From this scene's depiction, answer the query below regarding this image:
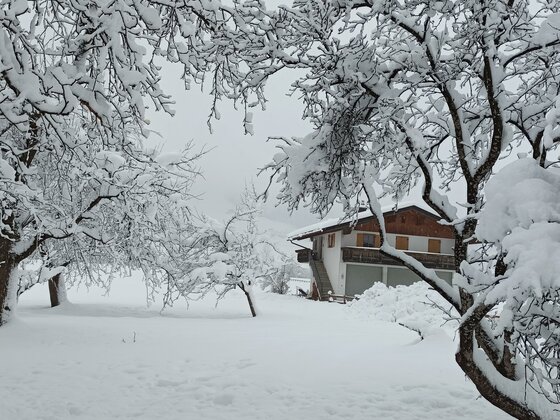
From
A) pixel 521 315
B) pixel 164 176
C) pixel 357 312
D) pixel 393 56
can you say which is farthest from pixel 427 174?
pixel 357 312

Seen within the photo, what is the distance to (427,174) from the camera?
5.60 metres

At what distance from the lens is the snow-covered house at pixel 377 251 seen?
3456 centimetres

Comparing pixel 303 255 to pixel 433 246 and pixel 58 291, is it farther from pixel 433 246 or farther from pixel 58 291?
pixel 58 291

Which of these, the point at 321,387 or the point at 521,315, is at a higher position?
the point at 521,315

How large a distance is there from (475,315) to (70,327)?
37.0ft

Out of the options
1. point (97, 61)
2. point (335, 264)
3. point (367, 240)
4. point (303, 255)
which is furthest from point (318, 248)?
point (97, 61)

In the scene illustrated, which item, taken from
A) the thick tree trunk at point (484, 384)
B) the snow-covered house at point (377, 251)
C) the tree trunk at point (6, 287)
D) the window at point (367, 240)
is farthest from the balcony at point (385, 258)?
the thick tree trunk at point (484, 384)

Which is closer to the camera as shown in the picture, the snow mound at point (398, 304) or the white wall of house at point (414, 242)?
the snow mound at point (398, 304)

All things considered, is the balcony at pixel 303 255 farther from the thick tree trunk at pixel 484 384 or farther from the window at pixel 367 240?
the thick tree trunk at pixel 484 384

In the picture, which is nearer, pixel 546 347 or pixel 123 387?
pixel 546 347

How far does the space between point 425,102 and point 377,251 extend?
28.8 meters

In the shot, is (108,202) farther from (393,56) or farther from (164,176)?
(393,56)

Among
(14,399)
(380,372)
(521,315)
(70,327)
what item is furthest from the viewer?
(70,327)

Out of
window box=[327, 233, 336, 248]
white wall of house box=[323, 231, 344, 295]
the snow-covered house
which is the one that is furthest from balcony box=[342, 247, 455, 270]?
window box=[327, 233, 336, 248]
